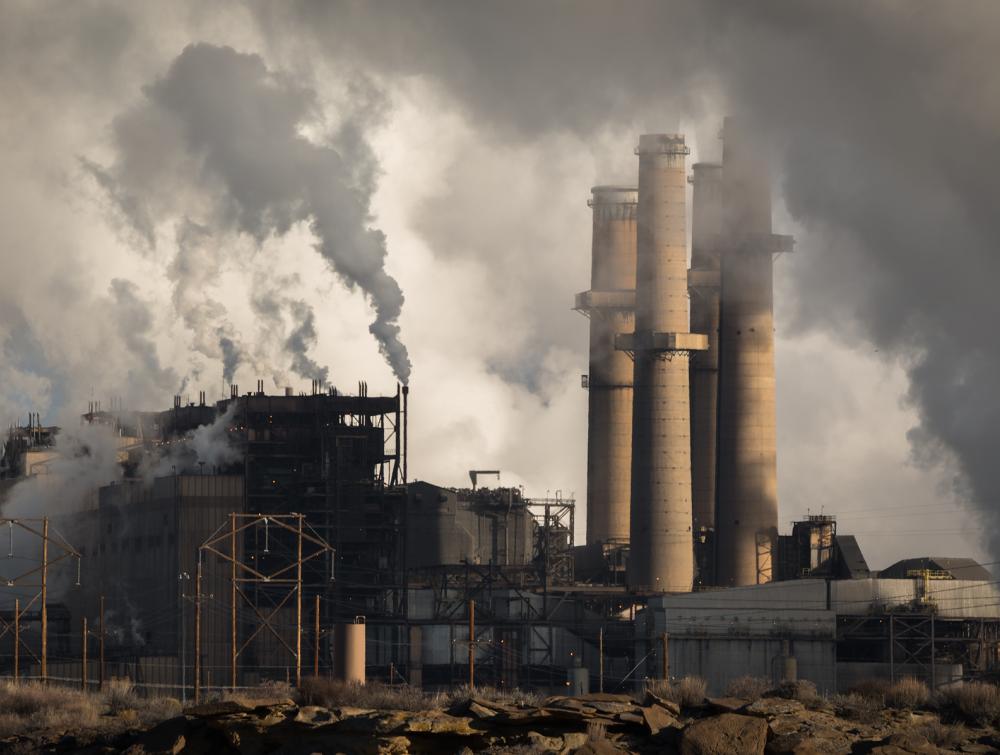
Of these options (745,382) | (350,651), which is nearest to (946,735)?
(350,651)

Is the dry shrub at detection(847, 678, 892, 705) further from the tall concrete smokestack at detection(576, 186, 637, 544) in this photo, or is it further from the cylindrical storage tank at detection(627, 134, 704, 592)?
the tall concrete smokestack at detection(576, 186, 637, 544)

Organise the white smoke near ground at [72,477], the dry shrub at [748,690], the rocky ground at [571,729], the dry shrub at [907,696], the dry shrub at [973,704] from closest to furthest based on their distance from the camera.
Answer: the rocky ground at [571,729]
the dry shrub at [973,704]
the dry shrub at [907,696]
the dry shrub at [748,690]
the white smoke near ground at [72,477]

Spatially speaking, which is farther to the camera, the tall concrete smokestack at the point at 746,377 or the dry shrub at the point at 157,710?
the tall concrete smokestack at the point at 746,377

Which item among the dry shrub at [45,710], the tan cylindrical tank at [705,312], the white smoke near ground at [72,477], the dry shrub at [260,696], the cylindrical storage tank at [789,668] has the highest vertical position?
the tan cylindrical tank at [705,312]

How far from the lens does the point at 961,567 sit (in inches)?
3147

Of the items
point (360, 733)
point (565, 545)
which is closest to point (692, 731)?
point (360, 733)

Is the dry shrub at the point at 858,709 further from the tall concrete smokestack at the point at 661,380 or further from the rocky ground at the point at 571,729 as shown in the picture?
the tall concrete smokestack at the point at 661,380

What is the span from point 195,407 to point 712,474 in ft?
91.4

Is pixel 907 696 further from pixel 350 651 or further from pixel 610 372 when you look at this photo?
pixel 610 372

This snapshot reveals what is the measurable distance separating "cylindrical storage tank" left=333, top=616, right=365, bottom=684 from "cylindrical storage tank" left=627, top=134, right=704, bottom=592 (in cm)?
4698

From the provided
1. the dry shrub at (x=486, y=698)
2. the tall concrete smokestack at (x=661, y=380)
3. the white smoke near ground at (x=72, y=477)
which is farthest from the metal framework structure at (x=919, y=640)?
the dry shrub at (x=486, y=698)

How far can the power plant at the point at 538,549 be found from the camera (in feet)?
246

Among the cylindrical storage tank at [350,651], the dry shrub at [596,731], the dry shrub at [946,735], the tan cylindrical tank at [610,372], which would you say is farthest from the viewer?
the tan cylindrical tank at [610,372]

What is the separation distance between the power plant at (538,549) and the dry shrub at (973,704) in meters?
39.9
